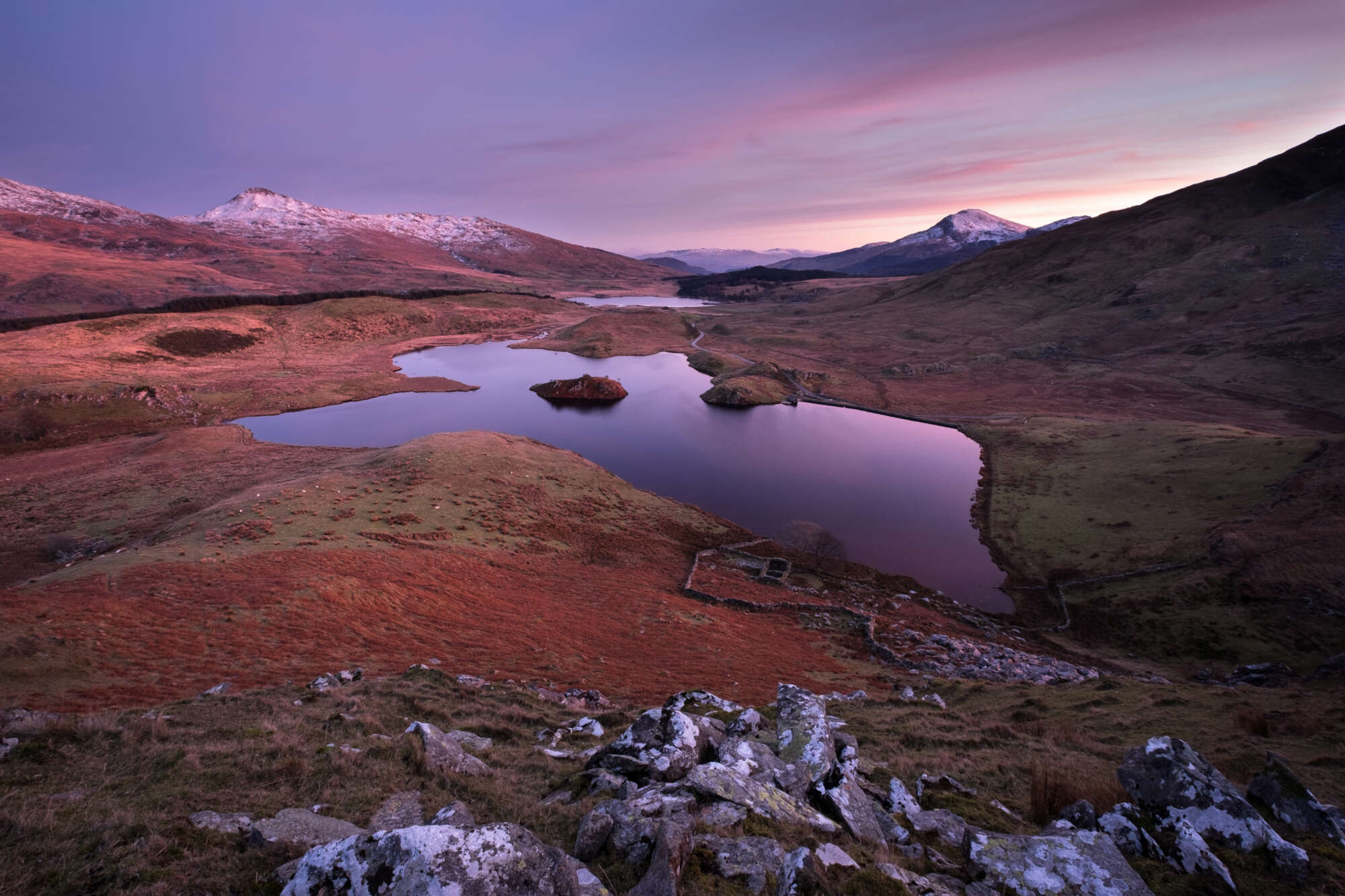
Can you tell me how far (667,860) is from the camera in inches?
215

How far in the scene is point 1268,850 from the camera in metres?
6.48

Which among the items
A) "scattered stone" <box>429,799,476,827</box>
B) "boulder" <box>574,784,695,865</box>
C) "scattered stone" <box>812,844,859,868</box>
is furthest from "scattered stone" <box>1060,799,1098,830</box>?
"scattered stone" <box>429,799,476,827</box>

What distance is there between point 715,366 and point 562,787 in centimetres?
9230

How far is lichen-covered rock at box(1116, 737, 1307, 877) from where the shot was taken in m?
6.54

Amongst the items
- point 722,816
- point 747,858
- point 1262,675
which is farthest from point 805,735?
point 1262,675

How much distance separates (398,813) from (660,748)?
392 cm

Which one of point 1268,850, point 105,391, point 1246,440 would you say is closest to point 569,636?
point 1268,850

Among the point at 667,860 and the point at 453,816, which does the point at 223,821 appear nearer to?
the point at 453,816

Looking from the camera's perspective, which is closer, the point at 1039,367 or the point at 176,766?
the point at 176,766

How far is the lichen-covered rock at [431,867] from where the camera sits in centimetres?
449

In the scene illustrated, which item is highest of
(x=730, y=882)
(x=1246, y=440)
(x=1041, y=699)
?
(x=730, y=882)

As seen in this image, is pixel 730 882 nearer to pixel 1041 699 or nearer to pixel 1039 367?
pixel 1041 699

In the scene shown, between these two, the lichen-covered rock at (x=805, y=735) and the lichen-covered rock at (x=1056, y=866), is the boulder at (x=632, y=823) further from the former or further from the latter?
the lichen-covered rock at (x=1056, y=866)

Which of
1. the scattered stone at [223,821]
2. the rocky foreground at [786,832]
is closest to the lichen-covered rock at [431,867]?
the rocky foreground at [786,832]
